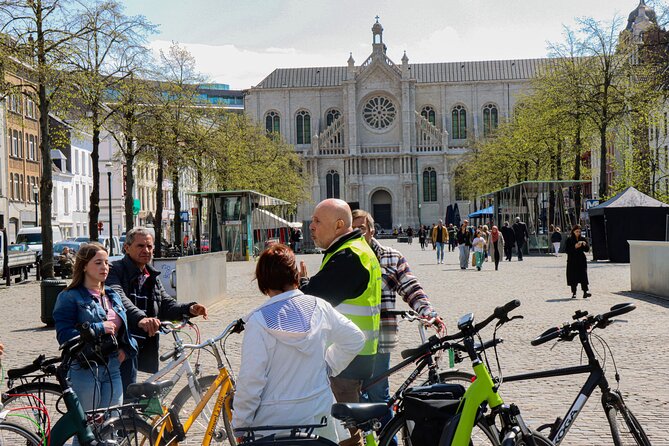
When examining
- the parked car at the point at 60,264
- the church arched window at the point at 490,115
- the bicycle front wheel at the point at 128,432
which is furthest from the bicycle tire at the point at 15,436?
the church arched window at the point at 490,115

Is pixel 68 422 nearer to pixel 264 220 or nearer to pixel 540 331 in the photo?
pixel 540 331

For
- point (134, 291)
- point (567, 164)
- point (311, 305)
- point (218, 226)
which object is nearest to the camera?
point (311, 305)

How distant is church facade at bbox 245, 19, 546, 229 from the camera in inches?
3907

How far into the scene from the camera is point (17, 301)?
2527cm

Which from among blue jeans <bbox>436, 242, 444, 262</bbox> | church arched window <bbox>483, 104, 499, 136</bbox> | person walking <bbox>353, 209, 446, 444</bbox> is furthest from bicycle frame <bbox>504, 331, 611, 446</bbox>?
church arched window <bbox>483, 104, 499, 136</bbox>

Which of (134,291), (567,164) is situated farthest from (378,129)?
(134,291)

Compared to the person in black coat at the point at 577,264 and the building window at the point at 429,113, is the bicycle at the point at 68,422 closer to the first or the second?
the person in black coat at the point at 577,264

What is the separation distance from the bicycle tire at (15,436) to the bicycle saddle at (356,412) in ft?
6.60

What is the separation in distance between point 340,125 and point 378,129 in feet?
12.6

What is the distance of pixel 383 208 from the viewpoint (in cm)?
10119

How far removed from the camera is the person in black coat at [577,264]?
21.2 metres

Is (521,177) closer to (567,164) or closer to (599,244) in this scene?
(567,164)

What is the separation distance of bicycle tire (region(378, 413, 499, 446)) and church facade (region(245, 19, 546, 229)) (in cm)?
8986

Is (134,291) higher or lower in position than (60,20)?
lower
